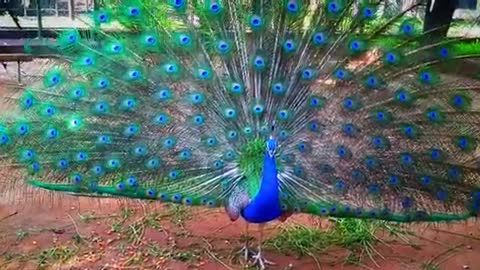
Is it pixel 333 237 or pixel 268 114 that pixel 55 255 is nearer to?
pixel 268 114

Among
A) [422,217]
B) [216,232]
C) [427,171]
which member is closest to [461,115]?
[427,171]

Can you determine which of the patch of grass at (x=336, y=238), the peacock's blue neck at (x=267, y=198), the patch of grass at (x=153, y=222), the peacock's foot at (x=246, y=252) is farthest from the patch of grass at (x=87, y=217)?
the peacock's blue neck at (x=267, y=198)

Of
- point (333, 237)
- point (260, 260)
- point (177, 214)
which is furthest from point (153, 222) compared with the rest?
point (333, 237)

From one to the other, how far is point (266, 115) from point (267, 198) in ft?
1.67

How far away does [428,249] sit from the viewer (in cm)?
409

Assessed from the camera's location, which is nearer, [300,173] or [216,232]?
[300,173]

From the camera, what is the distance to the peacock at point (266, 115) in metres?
3.49

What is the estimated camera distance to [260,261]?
382 cm

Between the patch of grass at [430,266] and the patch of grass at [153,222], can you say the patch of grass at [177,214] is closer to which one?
the patch of grass at [153,222]

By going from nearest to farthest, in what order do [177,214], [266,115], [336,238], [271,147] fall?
1. [271,147]
2. [266,115]
3. [336,238]
4. [177,214]

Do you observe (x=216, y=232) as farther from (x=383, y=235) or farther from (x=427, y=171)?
(x=427, y=171)

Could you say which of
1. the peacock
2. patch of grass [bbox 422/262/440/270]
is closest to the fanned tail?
the peacock

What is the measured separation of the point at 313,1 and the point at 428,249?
5.85ft

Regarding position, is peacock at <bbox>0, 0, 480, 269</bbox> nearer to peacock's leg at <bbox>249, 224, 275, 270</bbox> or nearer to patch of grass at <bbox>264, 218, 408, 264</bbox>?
peacock's leg at <bbox>249, 224, 275, 270</bbox>
